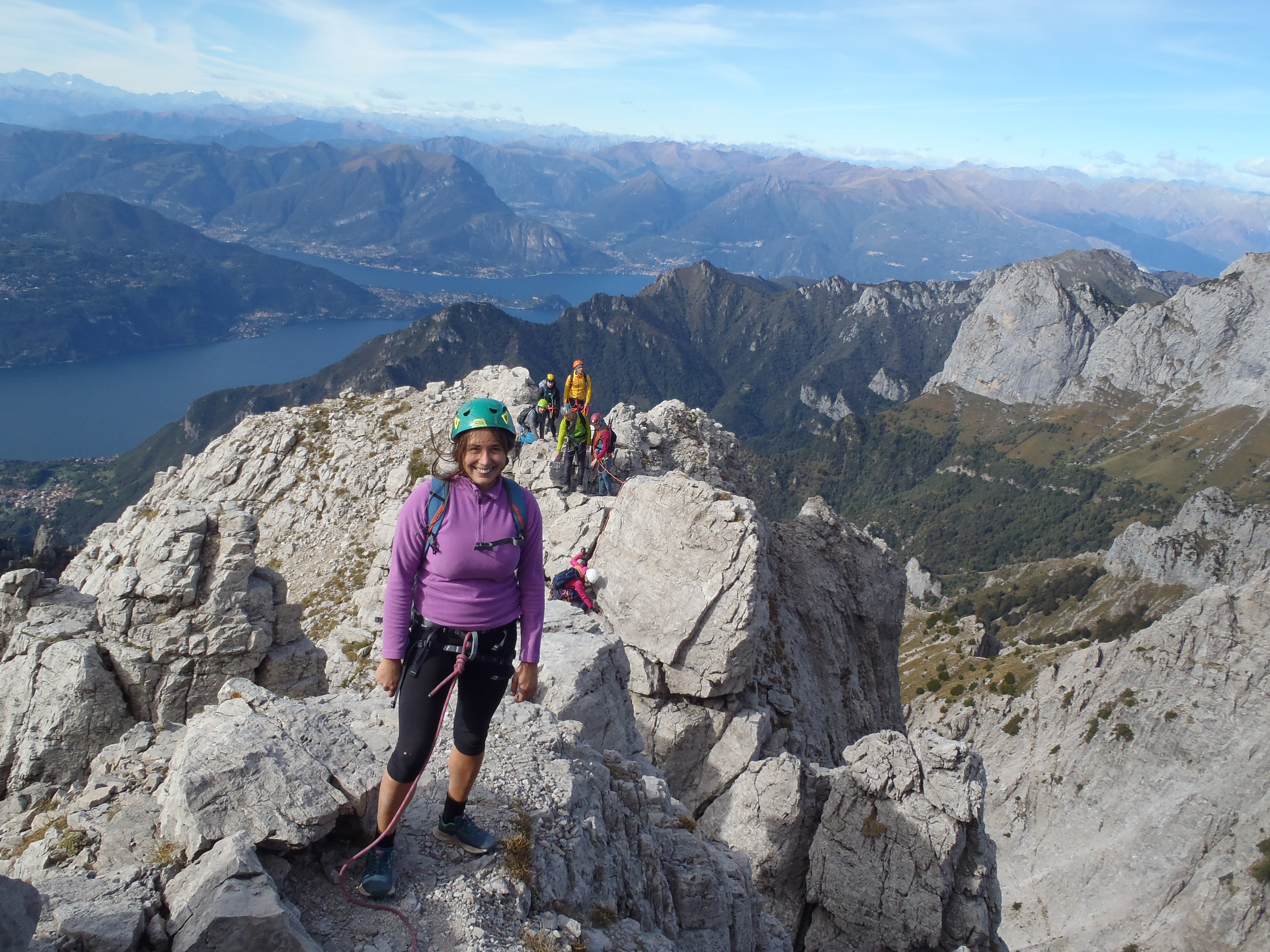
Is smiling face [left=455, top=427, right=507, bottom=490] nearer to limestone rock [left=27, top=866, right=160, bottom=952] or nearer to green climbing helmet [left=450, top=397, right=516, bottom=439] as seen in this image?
green climbing helmet [left=450, top=397, right=516, bottom=439]

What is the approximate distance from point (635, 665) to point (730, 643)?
286 cm

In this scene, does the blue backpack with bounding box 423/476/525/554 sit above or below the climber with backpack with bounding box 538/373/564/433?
above

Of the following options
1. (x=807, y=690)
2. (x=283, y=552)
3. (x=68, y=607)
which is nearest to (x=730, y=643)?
(x=807, y=690)

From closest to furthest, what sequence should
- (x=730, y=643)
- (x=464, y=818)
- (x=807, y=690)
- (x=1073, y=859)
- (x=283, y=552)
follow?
(x=464, y=818)
(x=730, y=643)
(x=807, y=690)
(x=283, y=552)
(x=1073, y=859)

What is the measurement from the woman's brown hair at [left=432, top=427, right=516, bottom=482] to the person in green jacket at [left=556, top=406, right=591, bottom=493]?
56.1 ft

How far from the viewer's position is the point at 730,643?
19031mm

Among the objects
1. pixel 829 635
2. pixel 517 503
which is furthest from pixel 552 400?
pixel 517 503

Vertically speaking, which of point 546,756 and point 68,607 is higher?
point 546,756

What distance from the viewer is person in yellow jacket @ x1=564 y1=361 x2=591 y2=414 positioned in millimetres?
25500

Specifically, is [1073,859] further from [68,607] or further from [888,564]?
[68,607]

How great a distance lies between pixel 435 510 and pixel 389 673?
1.74 metres

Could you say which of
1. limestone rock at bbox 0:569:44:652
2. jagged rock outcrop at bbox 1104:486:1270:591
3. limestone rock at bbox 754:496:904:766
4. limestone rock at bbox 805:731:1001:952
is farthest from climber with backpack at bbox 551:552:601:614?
jagged rock outcrop at bbox 1104:486:1270:591

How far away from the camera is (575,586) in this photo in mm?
20125

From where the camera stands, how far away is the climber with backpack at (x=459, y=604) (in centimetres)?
663
